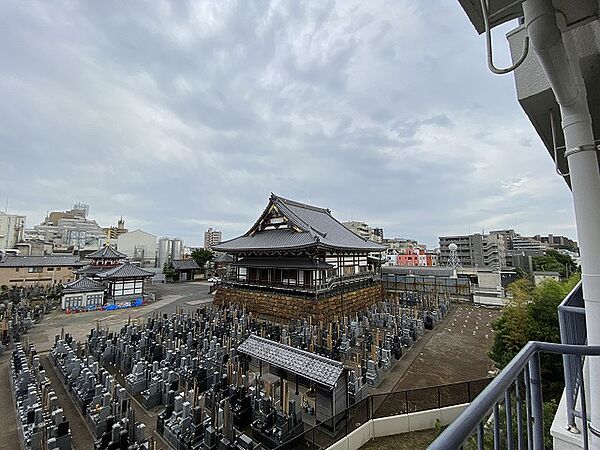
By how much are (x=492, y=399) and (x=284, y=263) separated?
16.7m

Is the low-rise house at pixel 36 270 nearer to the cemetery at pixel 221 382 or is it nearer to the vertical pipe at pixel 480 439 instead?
the cemetery at pixel 221 382

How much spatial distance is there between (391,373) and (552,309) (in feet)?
15.9

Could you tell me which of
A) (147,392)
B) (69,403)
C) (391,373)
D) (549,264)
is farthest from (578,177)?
(549,264)

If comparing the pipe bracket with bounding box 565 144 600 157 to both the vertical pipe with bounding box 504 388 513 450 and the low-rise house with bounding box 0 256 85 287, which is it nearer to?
the vertical pipe with bounding box 504 388 513 450

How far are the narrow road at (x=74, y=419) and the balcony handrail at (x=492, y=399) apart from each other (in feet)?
25.9

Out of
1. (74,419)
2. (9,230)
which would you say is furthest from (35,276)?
(74,419)

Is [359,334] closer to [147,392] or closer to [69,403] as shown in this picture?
[147,392]

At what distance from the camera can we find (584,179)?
2.03 meters

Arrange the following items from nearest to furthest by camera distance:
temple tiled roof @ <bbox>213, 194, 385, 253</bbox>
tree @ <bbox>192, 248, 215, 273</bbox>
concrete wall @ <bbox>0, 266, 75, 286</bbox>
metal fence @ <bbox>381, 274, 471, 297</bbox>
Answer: temple tiled roof @ <bbox>213, 194, 385, 253</bbox>
metal fence @ <bbox>381, 274, 471, 297</bbox>
concrete wall @ <bbox>0, 266, 75, 286</bbox>
tree @ <bbox>192, 248, 215, 273</bbox>

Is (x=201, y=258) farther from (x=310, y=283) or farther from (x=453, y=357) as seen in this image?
(x=453, y=357)

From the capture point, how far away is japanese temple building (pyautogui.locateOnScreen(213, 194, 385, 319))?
16.4 m

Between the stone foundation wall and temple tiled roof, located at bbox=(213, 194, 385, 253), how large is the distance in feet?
9.53

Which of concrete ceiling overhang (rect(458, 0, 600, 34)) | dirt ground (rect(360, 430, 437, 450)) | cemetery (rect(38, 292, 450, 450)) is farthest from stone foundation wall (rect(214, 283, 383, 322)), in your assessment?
concrete ceiling overhang (rect(458, 0, 600, 34))

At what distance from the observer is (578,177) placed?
2.05 meters
